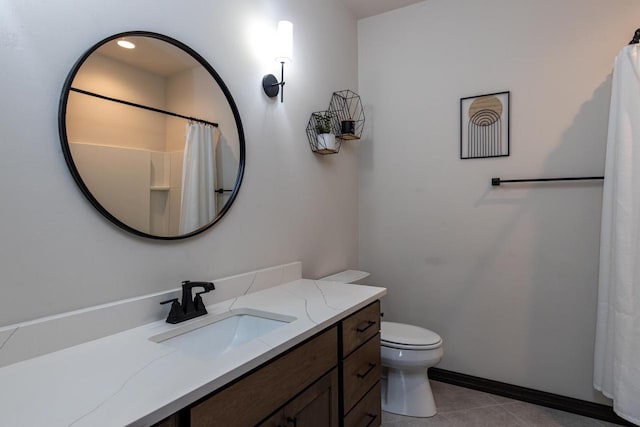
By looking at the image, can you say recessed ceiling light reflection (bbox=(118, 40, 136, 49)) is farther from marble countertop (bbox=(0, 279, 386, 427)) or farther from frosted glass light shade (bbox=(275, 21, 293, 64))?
marble countertop (bbox=(0, 279, 386, 427))

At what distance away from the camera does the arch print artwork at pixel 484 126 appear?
224 cm

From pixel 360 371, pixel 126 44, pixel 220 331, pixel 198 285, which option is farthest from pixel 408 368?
pixel 126 44

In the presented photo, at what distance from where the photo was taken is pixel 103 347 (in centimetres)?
101

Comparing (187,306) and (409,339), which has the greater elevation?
(187,306)

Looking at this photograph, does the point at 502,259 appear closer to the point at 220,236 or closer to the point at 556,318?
the point at 556,318

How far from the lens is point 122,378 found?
32.0 inches

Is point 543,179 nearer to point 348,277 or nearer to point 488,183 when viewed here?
point 488,183

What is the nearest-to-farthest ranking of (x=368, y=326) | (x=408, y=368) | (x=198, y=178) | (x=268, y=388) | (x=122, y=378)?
1. (x=122, y=378)
2. (x=268, y=388)
3. (x=198, y=178)
4. (x=368, y=326)
5. (x=408, y=368)

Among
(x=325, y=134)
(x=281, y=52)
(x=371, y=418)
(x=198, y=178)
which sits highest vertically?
(x=281, y=52)

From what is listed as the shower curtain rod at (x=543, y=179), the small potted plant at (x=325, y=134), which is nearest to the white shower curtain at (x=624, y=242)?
the shower curtain rod at (x=543, y=179)

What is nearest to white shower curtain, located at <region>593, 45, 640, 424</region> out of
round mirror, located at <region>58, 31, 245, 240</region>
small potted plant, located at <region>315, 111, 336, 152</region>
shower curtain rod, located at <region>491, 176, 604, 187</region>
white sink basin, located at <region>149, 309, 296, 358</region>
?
shower curtain rod, located at <region>491, 176, 604, 187</region>

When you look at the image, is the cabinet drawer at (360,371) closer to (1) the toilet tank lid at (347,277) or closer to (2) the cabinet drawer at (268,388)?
(2) the cabinet drawer at (268,388)

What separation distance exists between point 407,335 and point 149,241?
151 cm

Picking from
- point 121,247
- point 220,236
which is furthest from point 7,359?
point 220,236
